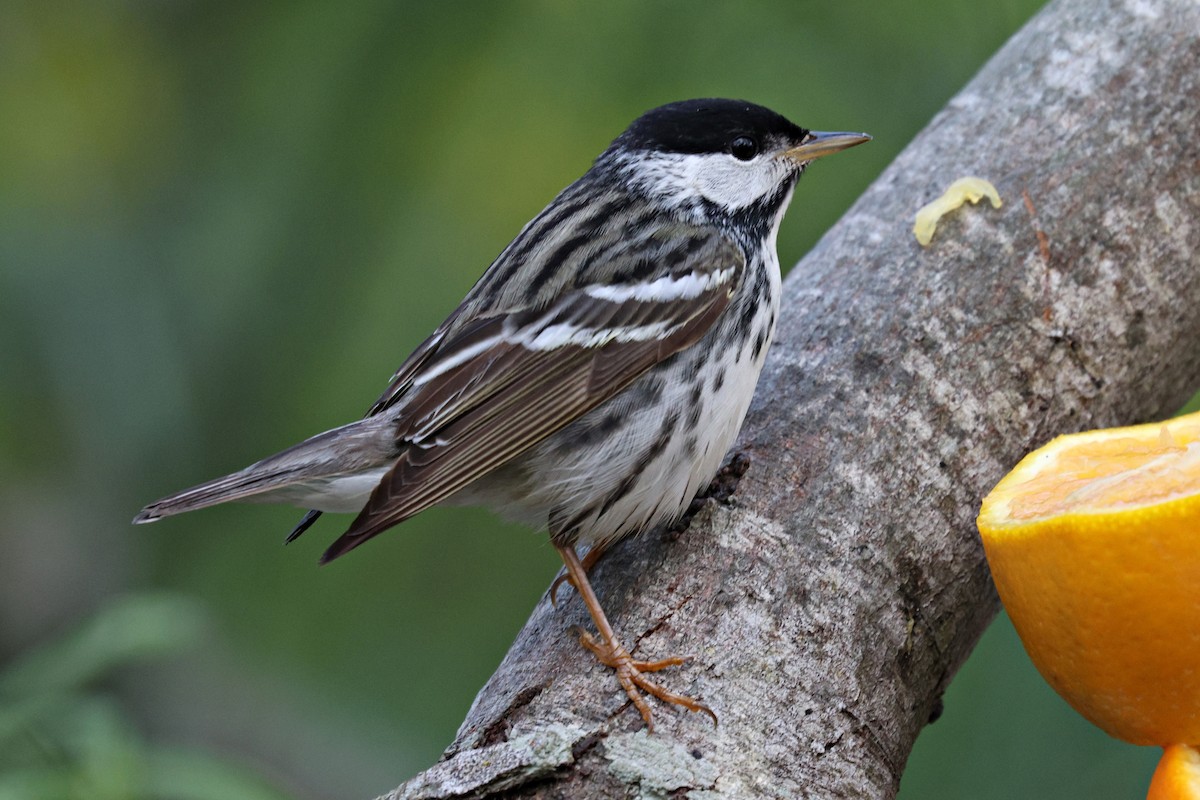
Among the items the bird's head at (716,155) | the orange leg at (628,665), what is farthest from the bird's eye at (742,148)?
the orange leg at (628,665)

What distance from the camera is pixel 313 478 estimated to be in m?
2.15

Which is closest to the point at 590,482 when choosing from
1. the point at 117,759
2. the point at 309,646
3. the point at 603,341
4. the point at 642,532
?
the point at 642,532

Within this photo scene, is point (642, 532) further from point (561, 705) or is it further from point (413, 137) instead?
point (413, 137)

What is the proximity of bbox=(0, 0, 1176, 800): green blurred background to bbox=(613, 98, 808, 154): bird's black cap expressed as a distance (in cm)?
148

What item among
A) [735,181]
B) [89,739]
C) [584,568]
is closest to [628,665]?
[584,568]

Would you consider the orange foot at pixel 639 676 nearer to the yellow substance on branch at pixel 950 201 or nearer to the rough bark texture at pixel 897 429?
the rough bark texture at pixel 897 429

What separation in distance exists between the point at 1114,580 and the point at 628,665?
2.39 ft

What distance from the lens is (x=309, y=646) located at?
478cm

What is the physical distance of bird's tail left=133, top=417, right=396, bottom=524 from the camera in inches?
83.4

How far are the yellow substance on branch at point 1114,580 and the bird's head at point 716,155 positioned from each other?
961 millimetres

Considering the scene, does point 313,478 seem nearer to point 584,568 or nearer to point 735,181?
point 584,568

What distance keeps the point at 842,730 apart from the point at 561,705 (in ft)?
1.49

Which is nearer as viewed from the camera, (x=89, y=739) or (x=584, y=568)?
(x=89, y=739)

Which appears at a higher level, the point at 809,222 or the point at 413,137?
the point at 413,137
